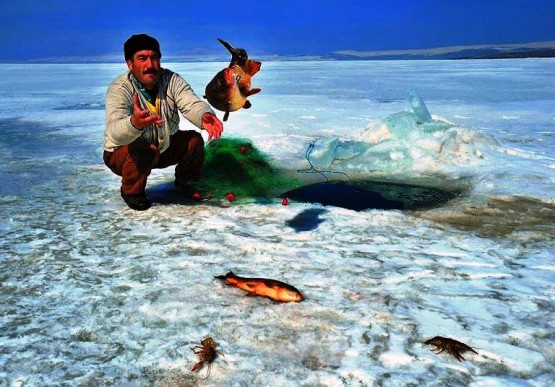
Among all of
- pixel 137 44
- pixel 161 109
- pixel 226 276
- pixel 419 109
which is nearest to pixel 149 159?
pixel 161 109

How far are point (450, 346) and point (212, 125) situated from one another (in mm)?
2200

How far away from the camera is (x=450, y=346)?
211 centimetres

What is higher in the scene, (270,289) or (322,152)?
(322,152)

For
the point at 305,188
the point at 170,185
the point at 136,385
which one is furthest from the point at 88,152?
the point at 136,385

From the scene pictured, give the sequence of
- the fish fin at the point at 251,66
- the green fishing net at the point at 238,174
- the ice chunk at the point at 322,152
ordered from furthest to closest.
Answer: the ice chunk at the point at 322,152 < the green fishing net at the point at 238,174 < the fish fin at the point at 251,66

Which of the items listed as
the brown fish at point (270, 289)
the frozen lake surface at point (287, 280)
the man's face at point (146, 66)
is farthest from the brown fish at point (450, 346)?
the man's face at point (146, 66)

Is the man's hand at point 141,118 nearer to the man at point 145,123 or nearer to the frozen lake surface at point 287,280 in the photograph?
the man at point 145,123

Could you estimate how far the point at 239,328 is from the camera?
7.57ft

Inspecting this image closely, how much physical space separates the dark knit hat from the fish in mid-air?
2.08 feet

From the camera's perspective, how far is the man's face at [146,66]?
12.0 feet

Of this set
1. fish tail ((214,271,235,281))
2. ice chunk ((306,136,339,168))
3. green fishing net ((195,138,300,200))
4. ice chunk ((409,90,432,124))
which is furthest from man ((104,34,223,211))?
ice chunk ((409,90,432,124))

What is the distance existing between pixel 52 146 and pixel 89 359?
226 inches

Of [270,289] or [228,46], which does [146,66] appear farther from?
[270,289]

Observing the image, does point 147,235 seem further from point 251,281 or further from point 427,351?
point 427,351
